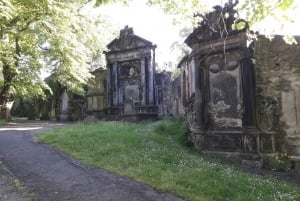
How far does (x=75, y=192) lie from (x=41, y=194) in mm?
634

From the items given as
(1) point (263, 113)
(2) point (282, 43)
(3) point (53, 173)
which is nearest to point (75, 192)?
(3) point (53, 173)

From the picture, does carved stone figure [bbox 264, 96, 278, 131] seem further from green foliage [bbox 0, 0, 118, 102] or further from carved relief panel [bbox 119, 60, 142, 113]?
carved relief panel [bbox 119, 60, 142, 113]

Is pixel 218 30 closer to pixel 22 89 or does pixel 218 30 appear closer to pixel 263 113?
pixel 263 113

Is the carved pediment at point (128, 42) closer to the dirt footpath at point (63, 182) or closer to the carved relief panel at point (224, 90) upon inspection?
the carved relief panel at point (224, 90)

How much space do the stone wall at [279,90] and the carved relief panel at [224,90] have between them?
2.19 feet

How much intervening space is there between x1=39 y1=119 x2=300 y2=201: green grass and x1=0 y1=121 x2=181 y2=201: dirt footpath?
384 millimetres

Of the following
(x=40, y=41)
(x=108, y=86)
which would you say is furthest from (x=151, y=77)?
(x=40, y=41)

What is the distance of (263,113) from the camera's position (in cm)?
1200

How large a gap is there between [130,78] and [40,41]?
23.8ft

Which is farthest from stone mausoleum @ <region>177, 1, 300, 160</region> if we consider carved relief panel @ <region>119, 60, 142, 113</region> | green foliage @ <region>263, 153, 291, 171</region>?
carved relief panel @ <region>119, 60, 142, 113</region>

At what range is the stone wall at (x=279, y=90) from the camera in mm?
11758

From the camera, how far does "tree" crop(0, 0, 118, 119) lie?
11.5m

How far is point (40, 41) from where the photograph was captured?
19.9 metres

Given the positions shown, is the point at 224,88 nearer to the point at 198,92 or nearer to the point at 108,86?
the point at 198,92
